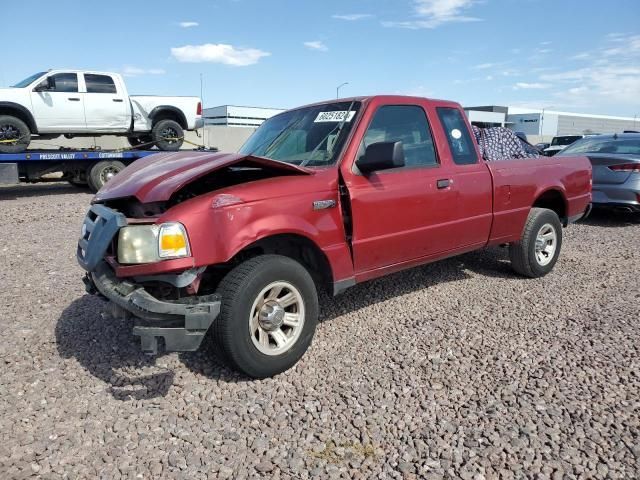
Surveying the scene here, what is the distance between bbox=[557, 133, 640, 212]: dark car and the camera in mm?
8305

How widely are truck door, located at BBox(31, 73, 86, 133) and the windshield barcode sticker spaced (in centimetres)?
964

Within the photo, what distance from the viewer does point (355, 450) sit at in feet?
8.34

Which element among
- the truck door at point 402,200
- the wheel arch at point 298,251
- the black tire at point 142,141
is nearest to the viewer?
the wheel arch at point 298,251

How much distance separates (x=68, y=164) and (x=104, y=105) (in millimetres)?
1913

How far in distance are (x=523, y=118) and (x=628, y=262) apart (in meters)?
88.9

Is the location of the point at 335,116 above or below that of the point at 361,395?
above

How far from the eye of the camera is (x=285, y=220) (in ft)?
10.6

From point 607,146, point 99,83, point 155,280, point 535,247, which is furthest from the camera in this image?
point 99,83

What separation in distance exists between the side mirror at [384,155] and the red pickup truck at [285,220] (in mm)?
11

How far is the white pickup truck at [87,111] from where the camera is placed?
10680 mm

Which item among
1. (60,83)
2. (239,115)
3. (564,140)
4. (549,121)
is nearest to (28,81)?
(60,83)

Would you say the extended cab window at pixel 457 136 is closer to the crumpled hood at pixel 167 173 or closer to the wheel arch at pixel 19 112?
the crumpled hood at pixel 167 173

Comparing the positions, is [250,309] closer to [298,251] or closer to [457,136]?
[298,251]

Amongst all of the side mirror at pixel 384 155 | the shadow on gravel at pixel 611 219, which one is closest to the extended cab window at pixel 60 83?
the side mirror at pixel 384 155
